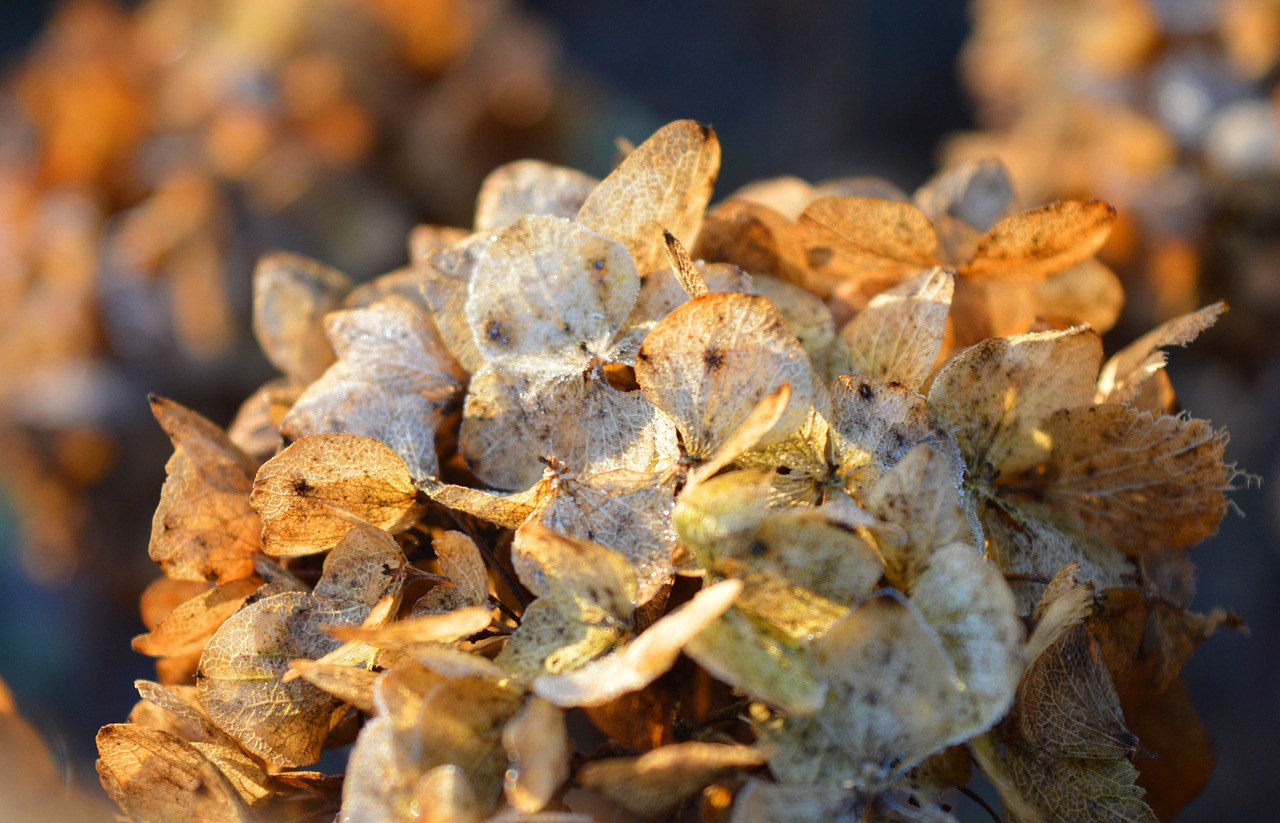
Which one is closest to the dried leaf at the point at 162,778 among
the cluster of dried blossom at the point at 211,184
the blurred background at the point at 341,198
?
the blurred background at the point at 341,198

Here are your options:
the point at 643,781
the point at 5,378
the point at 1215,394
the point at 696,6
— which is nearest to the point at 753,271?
the point at 643,781

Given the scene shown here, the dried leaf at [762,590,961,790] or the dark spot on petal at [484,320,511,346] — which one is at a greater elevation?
the dark spot on petal at [484,320,511,346]

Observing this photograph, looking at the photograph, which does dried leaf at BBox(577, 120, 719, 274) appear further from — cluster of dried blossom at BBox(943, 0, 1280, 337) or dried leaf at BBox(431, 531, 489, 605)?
cluster of dried blossom at BBox(943, 0, 1280, 337)

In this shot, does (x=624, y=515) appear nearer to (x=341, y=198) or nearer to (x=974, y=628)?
(x=974, y=628)

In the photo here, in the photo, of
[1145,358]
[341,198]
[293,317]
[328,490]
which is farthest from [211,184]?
[1145,358]

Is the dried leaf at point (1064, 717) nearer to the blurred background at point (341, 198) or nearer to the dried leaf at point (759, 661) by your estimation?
the dried leaf at point (759, 661)

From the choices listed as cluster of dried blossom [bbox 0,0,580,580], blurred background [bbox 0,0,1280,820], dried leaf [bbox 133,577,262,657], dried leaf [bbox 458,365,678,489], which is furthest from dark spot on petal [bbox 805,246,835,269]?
cluster of dried blossom [bbox 0,0,580,580]

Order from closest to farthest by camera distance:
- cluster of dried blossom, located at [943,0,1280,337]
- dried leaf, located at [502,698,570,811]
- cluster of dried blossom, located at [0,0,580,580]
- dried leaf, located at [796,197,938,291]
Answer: dried leaf, located at [502,698,570,811] < dried leaf, located at [796,197,938,291] < cluster of dried blossom, located at [943,0,1280,337] < cluster of dried blossom, located at [0,0,580,580]
